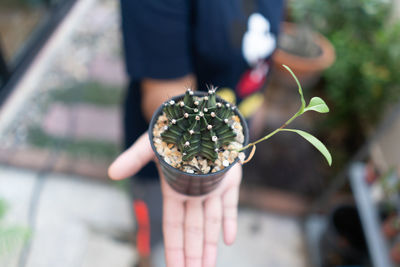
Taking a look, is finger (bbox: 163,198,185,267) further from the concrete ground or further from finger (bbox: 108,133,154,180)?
the concrete ground

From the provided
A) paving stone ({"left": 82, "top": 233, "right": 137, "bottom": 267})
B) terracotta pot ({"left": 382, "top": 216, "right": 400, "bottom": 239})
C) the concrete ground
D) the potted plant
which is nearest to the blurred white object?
the potted plant

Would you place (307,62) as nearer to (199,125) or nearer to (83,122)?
(83,122)

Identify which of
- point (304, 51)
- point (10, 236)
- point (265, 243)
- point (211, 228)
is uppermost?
point (211, 228)

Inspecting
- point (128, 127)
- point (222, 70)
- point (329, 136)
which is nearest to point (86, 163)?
point (128, 127)

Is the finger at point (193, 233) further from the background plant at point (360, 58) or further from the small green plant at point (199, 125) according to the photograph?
the background plant at point (360, 58)

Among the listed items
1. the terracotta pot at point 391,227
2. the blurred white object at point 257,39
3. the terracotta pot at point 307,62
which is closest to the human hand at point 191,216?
the blurred white object at point 257,39

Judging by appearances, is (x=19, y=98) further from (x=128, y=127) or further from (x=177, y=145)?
(x=177, y=145)

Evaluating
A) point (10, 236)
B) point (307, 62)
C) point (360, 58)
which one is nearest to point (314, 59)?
point (307, 62)
